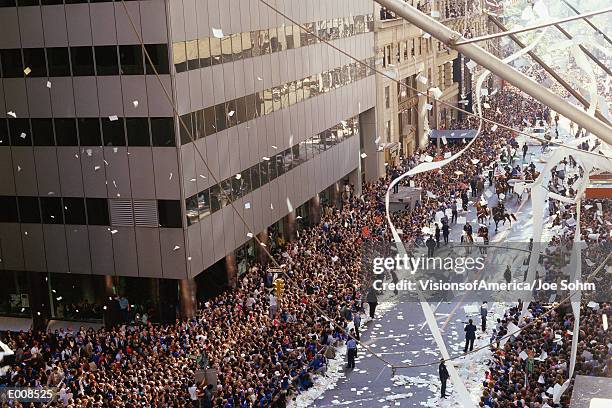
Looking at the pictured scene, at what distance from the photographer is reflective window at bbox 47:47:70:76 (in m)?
30.2

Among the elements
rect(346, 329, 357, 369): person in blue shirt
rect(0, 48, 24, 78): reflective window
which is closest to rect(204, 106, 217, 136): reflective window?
rect(0, 48, 24, 78): reflective window

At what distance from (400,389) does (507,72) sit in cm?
1892

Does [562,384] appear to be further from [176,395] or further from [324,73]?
[324,73]

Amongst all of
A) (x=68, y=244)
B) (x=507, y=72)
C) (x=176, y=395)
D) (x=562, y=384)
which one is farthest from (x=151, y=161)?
(x=507, y=72)

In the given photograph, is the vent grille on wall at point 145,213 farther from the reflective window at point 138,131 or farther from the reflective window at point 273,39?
the reflective window at point 273,39

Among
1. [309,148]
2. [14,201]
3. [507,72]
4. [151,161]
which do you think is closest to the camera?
[507,72]

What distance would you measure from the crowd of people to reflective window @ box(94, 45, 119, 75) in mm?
8599

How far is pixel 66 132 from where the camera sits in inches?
1214

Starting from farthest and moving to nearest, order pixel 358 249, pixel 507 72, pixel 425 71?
1. pixel 425 71
2. pixel 358 249
3. pixel 507 72

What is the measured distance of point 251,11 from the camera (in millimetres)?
35750

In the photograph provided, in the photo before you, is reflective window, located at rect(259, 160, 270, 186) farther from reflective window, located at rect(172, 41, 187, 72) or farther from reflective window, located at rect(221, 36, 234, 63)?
reflective window, located at rect(172, 41, 187, 72)

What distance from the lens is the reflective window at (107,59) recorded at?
29.7m

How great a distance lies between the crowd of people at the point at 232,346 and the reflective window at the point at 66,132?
6.64 metres

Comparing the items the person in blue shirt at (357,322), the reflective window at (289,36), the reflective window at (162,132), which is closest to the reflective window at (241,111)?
the reflective window at (162,132)
